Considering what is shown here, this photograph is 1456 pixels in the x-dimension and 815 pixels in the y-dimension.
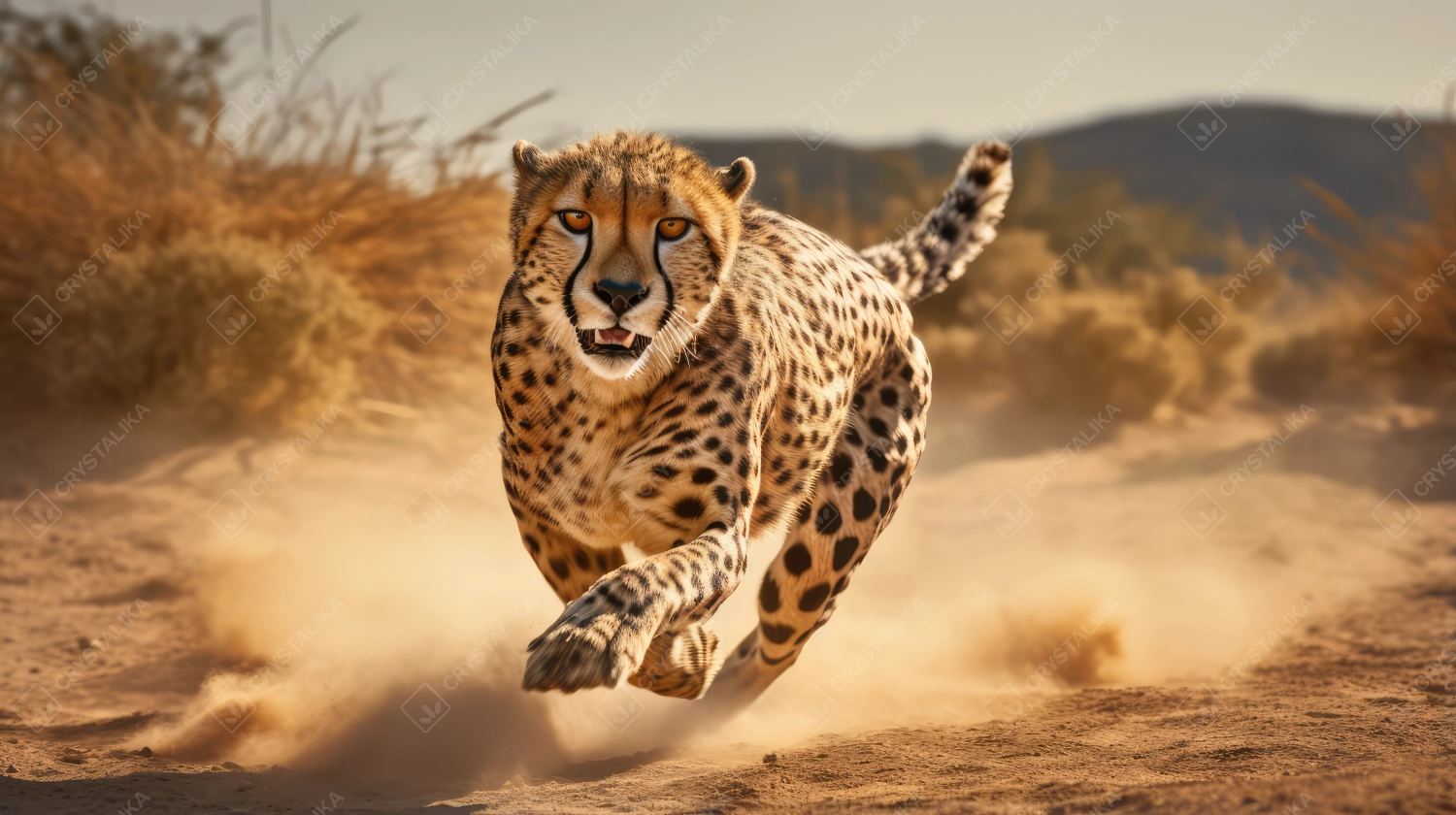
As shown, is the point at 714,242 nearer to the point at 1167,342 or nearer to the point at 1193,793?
the point at 1193,793

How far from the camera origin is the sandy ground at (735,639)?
3418mm

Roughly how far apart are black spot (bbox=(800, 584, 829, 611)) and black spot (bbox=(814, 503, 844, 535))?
209 mm

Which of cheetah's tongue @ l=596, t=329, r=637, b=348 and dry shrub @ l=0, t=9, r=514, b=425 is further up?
dry shrub @ l=0, t=9, r=514, b=425

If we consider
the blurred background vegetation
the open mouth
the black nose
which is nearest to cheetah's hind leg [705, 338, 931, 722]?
the open mouth

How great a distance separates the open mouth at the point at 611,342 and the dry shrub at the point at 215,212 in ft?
20.2

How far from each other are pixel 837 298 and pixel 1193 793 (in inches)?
74.3

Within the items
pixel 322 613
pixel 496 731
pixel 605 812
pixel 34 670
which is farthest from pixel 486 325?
pixel 605 812

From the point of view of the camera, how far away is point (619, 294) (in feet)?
8.70

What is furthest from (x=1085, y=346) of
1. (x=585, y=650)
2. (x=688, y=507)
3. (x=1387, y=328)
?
(x=585, y=650)

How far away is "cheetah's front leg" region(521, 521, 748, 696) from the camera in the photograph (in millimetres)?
2301

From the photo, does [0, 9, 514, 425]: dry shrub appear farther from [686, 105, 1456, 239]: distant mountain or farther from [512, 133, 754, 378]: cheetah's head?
[686, 105, 1456, 239]: distant mountain

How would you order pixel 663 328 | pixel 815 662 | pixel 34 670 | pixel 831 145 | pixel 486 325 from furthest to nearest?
1. pixel 831 145
2. pixel 486 325
3. pixel 815 662
4. pixel 34 670
5. pixel 663 328

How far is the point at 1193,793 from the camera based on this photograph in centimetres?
268

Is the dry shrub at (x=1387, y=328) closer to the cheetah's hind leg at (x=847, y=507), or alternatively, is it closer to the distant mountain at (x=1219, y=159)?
the cheetah's hind leg at (x=847, y=507)
